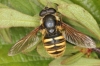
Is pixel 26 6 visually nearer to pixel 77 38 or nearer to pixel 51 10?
pixel 51 10

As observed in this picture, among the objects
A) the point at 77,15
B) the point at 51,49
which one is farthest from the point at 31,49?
the point at 77,15

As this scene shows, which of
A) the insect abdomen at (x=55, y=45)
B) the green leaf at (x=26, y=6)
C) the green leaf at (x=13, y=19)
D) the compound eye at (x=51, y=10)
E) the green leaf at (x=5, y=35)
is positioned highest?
the green leaf at (x=26, y=6)

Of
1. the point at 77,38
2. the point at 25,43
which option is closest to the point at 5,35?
the point at 25,43

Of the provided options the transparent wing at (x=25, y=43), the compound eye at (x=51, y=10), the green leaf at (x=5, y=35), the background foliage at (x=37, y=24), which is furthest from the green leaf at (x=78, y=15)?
the green leaf at (x=5, y=35)

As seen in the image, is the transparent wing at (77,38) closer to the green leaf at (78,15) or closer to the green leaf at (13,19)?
the green leaf at (78,15)

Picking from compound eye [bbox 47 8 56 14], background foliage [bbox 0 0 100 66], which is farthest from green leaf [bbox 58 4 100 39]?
compound eye [bbox 47 8 56 14]

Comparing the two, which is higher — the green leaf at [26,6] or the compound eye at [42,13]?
the green leaf at [26,6]
